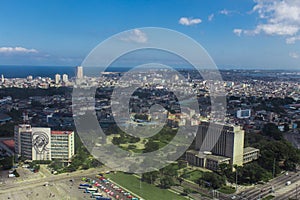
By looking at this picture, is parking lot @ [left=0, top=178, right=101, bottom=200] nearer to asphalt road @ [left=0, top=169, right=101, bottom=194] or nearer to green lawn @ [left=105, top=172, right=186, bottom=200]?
asphalt road @ [left=0, top=169, right=101, bottom=194]

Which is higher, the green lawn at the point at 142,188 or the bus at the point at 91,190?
the green lawn at the point at 142,188

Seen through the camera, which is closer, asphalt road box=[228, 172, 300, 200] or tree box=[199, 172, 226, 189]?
asphalt road box=[228, 172, 300, 200]

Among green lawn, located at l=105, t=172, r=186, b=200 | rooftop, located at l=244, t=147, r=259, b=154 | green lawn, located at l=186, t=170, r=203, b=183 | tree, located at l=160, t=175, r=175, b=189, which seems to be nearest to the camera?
green lawn, located at l=105, t=172, r=186, b=200

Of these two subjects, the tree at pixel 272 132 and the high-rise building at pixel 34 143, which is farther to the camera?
the tree at pixel 272 132

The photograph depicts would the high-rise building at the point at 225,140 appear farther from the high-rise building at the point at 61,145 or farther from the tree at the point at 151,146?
the high-rise building at the point at 61,145

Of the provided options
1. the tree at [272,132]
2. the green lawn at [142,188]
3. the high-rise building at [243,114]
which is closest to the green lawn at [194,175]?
the green lawn at [142,188]

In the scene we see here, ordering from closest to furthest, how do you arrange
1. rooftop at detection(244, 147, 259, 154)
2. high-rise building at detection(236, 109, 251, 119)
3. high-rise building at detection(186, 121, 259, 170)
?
high-rise building at detection(186, 121, 259, 170), rooftop at detection(244, 147, 259, 154), high-rise building at detection(236, 109, 251, 119)

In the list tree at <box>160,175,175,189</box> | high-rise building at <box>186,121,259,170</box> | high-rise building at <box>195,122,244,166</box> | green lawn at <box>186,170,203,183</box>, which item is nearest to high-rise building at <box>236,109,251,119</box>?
high-rise building at <box>186,121,259,170</box>

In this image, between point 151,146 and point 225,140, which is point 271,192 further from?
point 151,146
